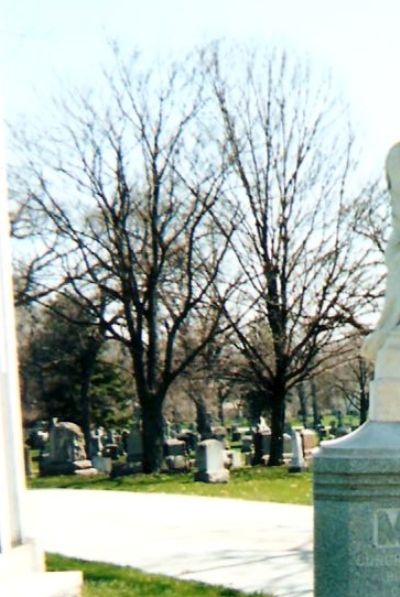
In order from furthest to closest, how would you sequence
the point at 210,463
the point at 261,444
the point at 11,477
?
the point at 261,444
the point at 210,463
the point at 11,477

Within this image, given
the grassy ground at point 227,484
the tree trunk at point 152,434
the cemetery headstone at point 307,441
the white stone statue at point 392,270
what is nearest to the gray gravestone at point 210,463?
the grassy ground at point 227,484

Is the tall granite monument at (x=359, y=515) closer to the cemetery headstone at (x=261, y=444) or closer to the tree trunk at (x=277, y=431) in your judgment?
the tree trunk at (x=277, y=431)

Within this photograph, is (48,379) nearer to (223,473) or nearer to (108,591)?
(223,473)

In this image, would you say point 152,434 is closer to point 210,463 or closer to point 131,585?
point 210,463

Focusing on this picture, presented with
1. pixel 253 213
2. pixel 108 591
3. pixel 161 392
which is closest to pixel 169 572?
pixel 108 591

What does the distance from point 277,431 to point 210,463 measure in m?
8.28

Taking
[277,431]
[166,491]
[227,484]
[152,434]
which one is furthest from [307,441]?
[166,491]

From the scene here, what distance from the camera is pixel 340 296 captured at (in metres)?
34.1

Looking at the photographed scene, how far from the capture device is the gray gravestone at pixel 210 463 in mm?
24453

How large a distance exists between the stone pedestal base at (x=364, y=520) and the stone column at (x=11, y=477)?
1.50 metres

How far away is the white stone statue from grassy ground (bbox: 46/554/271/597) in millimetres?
3404

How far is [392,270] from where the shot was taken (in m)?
7.35

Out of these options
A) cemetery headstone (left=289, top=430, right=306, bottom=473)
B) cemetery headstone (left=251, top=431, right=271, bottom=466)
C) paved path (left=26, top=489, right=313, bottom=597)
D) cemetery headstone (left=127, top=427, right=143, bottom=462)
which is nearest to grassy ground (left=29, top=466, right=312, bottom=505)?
cemetery headstone (left=289, top=430, right=306, bottom=473)

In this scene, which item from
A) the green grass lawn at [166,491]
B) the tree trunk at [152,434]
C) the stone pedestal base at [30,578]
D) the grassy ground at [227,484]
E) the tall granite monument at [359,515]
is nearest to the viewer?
the stone pedestal base at [30,578]
